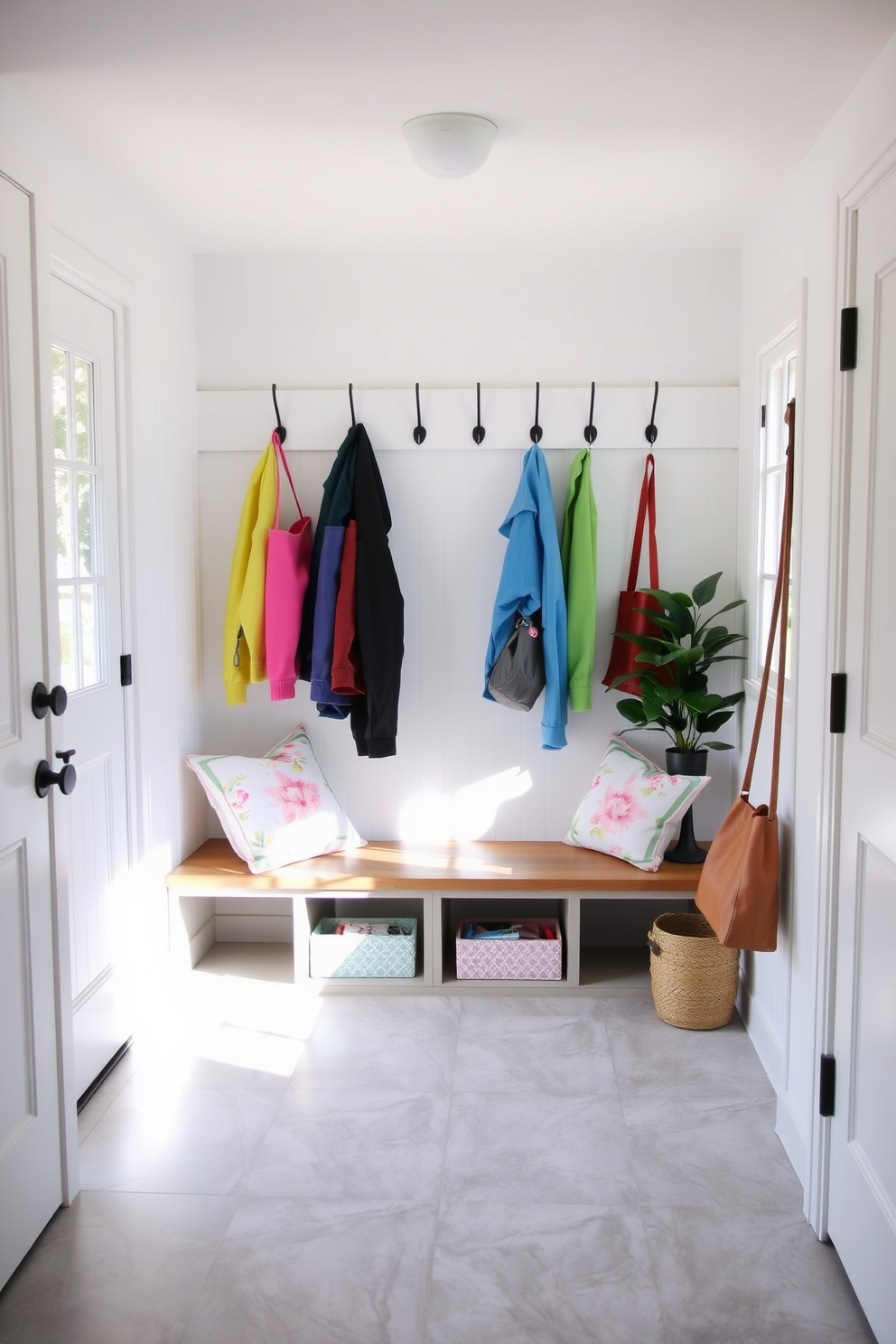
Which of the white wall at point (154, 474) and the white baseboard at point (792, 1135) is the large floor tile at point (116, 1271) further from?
the white baseboard at point (792, 1135)

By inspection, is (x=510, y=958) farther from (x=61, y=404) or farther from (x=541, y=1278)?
(x=61, y=404)

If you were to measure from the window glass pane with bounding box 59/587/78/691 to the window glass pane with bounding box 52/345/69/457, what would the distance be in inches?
13.7

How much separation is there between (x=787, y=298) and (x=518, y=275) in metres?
1.04

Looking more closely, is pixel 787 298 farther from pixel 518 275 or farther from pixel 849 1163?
pixel 849 1163

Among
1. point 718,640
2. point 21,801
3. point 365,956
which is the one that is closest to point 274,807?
point 365,956

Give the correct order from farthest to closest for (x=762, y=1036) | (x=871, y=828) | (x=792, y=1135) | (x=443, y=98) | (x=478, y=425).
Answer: (x=478, y=425) < (x=762, y=1036) < (x=792, y=1135) < (x=443, y=98) < (x=871, y=828)

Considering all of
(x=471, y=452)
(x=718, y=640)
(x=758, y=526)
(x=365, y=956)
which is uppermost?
(x=471, y=452)

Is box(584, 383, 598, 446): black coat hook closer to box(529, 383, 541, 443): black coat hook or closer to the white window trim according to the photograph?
box(529, 383, 541, 443): black coat hook

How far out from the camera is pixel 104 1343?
5.91 ft

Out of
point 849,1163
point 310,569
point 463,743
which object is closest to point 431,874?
point 463,743

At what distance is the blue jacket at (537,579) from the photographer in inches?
127

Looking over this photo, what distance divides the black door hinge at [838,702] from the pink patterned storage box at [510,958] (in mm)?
1448

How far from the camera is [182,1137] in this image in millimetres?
2447

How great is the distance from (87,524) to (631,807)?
5.96ft
